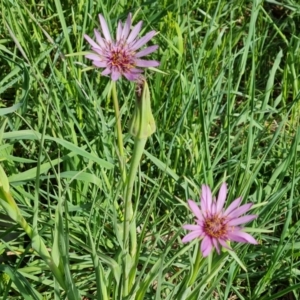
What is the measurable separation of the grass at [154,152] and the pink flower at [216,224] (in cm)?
14

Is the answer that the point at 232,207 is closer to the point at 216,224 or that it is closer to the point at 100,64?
the point at 216,224

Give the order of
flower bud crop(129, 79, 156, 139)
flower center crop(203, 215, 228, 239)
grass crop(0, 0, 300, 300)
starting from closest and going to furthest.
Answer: flower bud crop(129, 79, 156, 139) < flower center crop(203, 215, 228, 239) < grass crop(0, 0, 300, 300)

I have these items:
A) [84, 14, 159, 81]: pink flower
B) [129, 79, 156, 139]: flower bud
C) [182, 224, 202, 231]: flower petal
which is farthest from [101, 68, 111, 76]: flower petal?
[182, 224, 202, 231]: flower petal

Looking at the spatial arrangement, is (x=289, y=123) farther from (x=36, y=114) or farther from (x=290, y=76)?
(x=36, y=114)

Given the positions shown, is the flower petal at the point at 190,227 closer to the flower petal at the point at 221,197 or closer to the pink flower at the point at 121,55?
the flower petal at the point at 221,197

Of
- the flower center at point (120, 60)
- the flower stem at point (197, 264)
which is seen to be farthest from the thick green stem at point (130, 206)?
the flower center at point (120, 60)

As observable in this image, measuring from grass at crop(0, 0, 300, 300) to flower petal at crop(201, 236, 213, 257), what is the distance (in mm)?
189

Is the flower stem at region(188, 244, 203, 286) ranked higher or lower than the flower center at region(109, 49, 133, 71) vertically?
lower

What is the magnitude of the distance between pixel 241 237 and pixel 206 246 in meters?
0.06

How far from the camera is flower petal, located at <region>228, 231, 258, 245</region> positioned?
80 centimetres

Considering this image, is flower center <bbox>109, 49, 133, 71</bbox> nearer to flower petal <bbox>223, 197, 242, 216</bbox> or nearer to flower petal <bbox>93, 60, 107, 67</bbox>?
flower petal <bbox>93, 60, 107, 67</bbox>

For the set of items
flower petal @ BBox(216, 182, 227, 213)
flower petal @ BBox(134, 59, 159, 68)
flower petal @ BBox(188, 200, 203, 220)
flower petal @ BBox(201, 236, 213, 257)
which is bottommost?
flower petal @ BBox(201, 236, 213, 257)

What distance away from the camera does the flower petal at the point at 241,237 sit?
2.61 ft

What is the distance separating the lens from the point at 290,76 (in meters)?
1.64
